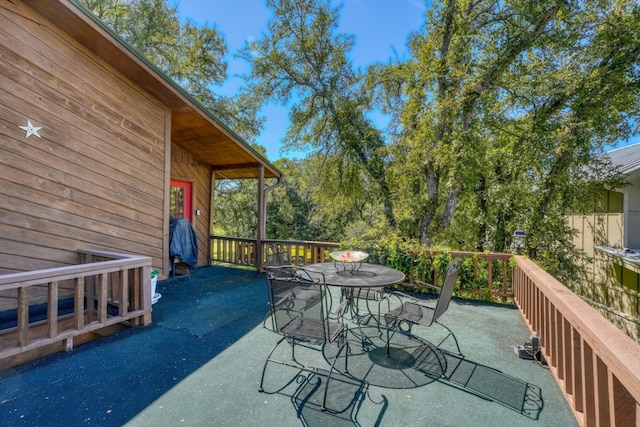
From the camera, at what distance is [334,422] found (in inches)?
74.7

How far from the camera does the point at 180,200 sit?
668 cm

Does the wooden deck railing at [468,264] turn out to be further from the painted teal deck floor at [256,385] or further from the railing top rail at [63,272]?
the railing top rail at [63,272]

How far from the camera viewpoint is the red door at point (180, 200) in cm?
650

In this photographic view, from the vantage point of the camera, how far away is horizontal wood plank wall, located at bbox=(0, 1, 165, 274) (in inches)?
125

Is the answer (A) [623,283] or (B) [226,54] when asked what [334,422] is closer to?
(A) [623,283]

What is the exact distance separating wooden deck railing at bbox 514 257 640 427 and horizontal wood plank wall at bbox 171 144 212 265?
648 cm

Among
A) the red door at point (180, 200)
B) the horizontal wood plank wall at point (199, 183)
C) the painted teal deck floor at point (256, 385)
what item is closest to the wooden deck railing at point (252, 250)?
the horizontal wood plank wall at point (199, 183)

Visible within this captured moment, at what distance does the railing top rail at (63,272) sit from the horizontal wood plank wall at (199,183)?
3327mm

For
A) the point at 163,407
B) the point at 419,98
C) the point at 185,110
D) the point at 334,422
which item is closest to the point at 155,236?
the point at 185,110

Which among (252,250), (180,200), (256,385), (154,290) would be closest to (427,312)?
(256,385)

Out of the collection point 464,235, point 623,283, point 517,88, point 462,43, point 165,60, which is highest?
point 165,60

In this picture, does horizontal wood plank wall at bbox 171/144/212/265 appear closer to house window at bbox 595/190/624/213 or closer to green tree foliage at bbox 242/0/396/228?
green tree foliage at bbox 242/0/396/228

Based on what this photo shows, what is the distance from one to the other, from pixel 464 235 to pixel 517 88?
4042 mm

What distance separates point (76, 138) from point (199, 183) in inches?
134
